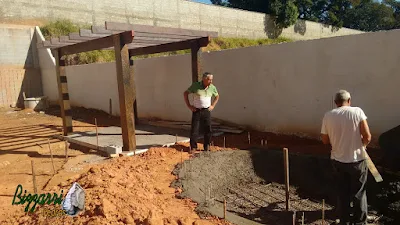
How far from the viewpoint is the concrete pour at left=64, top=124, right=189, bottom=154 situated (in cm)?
626

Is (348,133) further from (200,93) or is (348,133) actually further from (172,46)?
(172,46)

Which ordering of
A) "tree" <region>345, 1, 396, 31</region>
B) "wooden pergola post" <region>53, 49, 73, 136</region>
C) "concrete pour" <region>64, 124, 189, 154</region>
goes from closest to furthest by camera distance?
"concrete pour" <region>64, 124, 189, 154</region>
"wooden pergola post" <region>53, 49, 73, 136</region>
"tree" <region>345, 1, 396, 31</region>

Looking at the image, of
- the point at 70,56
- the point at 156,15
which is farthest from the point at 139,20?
the point at 70,56

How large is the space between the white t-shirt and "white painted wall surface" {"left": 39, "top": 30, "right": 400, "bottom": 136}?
2670 millimetres

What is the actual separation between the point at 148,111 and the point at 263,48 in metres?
4.86

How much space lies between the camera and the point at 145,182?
446 centimetres

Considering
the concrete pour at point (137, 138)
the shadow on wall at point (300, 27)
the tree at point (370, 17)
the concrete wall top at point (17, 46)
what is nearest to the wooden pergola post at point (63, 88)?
the concrete pour at point (137, 138)

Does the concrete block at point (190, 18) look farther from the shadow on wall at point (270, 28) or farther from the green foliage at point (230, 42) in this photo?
the shadow on wall at point (270, 28)

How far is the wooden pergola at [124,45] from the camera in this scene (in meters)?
5.72

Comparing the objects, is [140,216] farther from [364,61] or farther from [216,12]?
[216,12]

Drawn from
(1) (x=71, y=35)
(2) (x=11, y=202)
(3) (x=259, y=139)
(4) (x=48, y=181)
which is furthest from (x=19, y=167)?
(3) (x=259, y=139)
